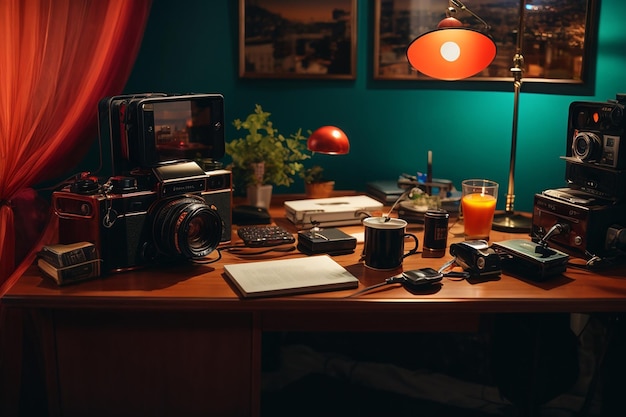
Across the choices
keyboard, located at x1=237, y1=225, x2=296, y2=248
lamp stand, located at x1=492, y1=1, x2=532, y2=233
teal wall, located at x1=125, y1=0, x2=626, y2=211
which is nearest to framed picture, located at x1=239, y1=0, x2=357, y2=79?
teal wall, located at x1=125, y1=0, x2=626, y2=211

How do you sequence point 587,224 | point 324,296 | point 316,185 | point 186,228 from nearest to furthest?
1. point 324,296
2. point 186,228
3. point 587,224
4. point 316,185

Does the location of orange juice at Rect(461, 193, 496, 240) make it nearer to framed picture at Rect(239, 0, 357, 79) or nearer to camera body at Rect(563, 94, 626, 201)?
camera body at Rect(563, 94, 626, 201)

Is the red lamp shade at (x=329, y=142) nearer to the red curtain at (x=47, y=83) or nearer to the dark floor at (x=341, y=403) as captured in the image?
the red curtain at (x=47, y=83)

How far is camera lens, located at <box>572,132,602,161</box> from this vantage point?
1.77 meters

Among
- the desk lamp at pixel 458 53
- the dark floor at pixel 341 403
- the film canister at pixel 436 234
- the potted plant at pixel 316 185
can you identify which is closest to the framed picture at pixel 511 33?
the desk lamp at pixel 458 53

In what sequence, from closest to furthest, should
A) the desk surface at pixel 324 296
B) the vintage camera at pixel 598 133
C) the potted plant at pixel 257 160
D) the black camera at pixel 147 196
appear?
the desk surface at pixel 324 296
the black camera at pixel 147 196
the vintage camera at pixel 598 133
the potted plant at pixel 257 160

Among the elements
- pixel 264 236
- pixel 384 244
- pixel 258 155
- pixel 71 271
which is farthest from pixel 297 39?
pixel 71 271

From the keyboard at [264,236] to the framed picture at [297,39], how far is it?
2.19 feet

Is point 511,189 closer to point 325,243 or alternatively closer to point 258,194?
point 325,243

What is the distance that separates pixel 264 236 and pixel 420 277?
48 cm

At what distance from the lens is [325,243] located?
1793mm

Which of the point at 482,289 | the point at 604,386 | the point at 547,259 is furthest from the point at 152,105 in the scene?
the point at 604,386

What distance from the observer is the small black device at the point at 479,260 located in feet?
5.31

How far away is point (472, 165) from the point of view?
2.44 metres
